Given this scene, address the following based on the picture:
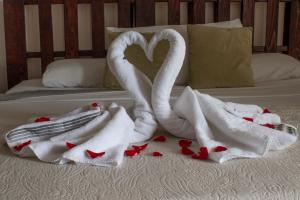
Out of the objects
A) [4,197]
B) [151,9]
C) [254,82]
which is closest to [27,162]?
[4,197]

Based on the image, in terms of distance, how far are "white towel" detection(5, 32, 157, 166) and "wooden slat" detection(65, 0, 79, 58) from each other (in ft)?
4.10

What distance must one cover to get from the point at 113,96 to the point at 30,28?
0.91 m

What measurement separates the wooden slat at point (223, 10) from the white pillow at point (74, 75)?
2.65 feet

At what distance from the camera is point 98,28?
2549 mm

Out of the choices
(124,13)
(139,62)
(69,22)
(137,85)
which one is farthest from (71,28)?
(137,85)

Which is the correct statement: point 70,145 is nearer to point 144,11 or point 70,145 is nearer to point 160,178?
point 160,178

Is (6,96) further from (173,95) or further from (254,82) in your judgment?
(254,82)

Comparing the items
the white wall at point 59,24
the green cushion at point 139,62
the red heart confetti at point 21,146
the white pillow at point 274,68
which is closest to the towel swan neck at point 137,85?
the red heart confetti at point 21,146

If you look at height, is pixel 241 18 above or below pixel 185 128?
above

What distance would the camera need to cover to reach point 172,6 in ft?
8.46

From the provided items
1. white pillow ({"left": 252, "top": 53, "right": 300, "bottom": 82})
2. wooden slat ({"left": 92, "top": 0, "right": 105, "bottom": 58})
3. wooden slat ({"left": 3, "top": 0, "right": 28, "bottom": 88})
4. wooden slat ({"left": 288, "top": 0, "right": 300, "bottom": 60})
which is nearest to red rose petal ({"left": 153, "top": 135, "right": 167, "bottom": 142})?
white pillow ({"left": 252, "top": 53, "right": 300, "bottom": 82})

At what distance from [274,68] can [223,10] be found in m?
0.49

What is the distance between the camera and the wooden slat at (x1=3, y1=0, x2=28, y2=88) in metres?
2.49

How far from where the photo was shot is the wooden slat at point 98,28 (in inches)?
99.3
